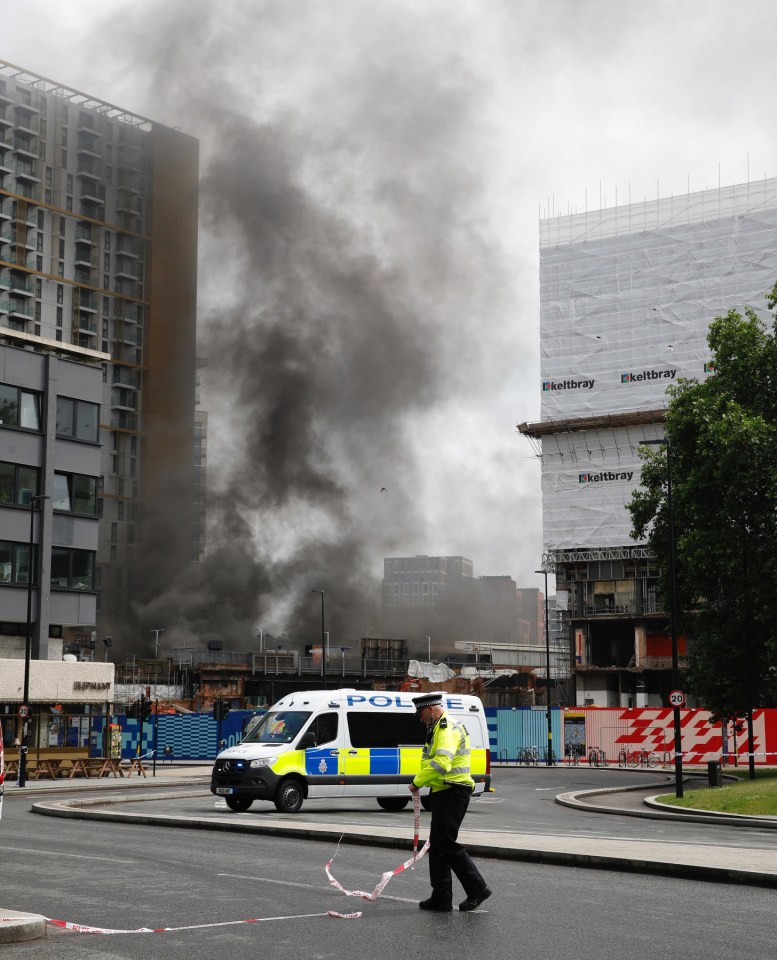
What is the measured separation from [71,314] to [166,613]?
35.4 meters

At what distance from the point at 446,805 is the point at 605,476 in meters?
78.5

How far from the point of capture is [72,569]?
162 feet

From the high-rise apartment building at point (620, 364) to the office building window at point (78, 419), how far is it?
4404 centimetres

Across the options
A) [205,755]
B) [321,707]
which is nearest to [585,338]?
[205,755]

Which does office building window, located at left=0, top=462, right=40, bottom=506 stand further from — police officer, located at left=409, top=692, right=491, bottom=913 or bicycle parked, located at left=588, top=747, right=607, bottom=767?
police officer, located at left=409, top=692, right=491, bottom=913

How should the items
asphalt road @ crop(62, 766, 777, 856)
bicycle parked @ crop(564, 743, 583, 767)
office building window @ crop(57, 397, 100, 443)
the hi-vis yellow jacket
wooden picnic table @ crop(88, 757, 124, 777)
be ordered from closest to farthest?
1. the hi-vis yellow jacket
2. asphalt road @ crop(62, 766, 777, 856)
3. wooden picnic table @ crop(88, 757, 124, 777)
4. office building window @ crop(57, 397, 100, 443)
5. bicycle parked @ crop(564, 743, 583, 767)

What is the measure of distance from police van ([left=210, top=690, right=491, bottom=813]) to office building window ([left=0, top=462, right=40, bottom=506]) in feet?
82.2

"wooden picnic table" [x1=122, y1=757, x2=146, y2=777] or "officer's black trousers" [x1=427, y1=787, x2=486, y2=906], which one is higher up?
"officer's black trousers" [x1=427, y1=787, x2=486, y2=906]

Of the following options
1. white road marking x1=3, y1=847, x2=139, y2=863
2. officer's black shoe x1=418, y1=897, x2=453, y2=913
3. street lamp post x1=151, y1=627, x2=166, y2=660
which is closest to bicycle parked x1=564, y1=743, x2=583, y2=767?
white road marking x1=3, y1=847, x2=139, y2=863

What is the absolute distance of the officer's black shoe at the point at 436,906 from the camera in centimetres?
961

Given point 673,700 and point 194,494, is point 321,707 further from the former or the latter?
point 194,494

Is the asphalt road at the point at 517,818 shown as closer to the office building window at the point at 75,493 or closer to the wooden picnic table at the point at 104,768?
the wooden picnic table at the point at 104,768

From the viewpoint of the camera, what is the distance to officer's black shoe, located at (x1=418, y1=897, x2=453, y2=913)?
378 inches

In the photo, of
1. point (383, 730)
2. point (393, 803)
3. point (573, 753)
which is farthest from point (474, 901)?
point (573, 753)
